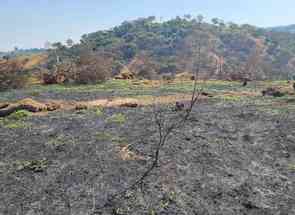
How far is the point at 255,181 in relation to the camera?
866 centimetres

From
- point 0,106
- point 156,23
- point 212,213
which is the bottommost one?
point 212,213

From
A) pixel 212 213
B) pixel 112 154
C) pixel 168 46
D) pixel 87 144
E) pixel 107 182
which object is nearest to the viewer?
pixel 212 213

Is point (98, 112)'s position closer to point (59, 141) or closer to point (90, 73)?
point (59, 141)

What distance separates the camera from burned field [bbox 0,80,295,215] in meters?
7.64

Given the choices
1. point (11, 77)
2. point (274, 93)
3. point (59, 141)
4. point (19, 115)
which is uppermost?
point (11, 77)

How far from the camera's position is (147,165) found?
9.38 metres

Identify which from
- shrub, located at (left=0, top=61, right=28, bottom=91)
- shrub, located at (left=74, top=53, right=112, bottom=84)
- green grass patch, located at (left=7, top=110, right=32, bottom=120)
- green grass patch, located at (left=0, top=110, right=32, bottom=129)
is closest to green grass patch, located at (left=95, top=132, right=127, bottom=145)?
green grass patch, located at (left=0, top=110, right=32, bottom=129)

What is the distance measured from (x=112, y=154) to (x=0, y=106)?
30.2ft

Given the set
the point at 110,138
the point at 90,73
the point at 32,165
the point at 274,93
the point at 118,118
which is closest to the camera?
the point at 32,165

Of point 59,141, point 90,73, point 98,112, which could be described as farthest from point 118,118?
point 90,73

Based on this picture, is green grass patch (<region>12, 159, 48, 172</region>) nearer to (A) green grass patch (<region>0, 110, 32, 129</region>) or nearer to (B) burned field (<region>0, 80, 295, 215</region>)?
(B) burned field (<region>0, 80, 295, 215</region>)

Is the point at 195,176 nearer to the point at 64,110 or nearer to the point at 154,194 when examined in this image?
the point at 154,194

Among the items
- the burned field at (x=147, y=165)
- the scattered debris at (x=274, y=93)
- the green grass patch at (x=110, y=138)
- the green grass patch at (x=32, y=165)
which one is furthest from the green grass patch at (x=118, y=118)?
the scattered debris at (x=274, y=93)

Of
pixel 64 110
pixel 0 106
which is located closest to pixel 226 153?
pixel 64 110
